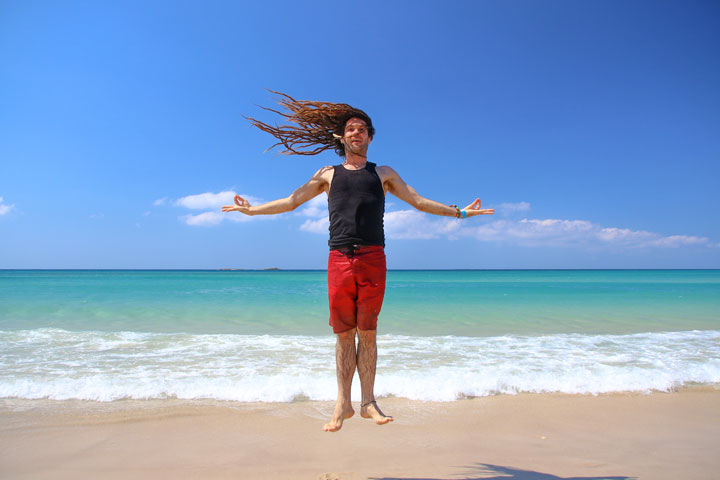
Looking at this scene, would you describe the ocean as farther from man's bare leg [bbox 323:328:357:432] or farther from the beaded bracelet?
the beaded bracelet

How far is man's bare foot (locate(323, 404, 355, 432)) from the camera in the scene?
9.68ft

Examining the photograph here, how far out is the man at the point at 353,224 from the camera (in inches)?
121

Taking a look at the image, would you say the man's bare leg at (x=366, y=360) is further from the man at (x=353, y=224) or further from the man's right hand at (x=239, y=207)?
the man's right hand at (x=239, y=207)

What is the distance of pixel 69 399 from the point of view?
473cm

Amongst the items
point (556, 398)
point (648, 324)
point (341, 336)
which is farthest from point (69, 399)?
point (648, 324)

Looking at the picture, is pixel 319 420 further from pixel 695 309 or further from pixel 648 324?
pixel 695 309

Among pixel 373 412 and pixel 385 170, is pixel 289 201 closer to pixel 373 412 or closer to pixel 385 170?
pixel 385 170

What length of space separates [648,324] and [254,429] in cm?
1199

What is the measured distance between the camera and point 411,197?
339 cm

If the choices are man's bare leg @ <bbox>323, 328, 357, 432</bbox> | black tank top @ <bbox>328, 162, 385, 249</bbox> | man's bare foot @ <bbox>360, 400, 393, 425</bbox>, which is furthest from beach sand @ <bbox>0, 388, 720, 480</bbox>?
black tank top @ <bbox>328, 162, 385, 249</bbox>

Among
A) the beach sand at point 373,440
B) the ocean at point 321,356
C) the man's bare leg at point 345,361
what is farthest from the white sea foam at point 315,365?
the man's bare leg at point 345,361

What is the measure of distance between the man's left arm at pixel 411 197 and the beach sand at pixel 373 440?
2044mm

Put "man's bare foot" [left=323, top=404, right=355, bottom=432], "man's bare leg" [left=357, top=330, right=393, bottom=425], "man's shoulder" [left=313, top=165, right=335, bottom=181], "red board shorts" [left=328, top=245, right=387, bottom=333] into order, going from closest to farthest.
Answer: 1. "man's bare foot" [left=323, top=404, right=355, bottom=432]
2. "red board shorts" [left=328, top=245, right=387, bottom=333]
3. "man's bare leg" [left=357, top=330, right=393, bottom=425]
4. "man's shoulder" [left=313, top=165, right=335, bottom=181]

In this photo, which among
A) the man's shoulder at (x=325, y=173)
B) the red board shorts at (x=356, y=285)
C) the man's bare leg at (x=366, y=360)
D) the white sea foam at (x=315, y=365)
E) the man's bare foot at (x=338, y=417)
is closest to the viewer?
the man's bare foot at (x=338, y=417)
